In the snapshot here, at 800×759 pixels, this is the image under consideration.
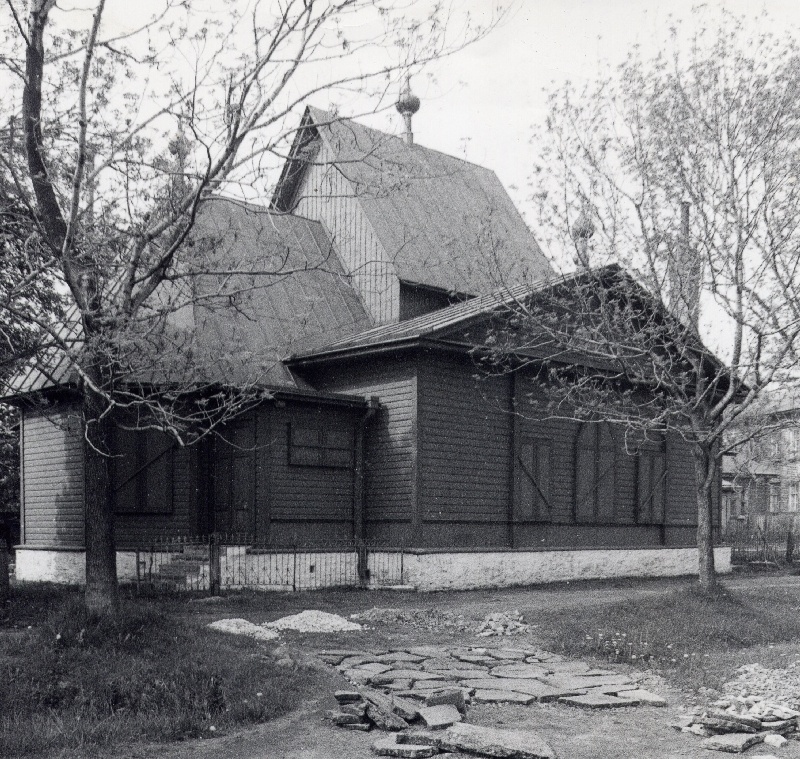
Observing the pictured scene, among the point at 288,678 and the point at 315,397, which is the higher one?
the point at 315,397

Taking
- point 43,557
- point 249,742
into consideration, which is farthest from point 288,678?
point 43,557

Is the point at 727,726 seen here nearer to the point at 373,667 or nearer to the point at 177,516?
the point at 373,667

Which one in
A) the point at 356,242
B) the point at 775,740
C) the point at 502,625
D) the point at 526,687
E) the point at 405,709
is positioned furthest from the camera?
the point at 356,242

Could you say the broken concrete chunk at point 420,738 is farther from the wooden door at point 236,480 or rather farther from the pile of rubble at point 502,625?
the wooden door at point 236,480

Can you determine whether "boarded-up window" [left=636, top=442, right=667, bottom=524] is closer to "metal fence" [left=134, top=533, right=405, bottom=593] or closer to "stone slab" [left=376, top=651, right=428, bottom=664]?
"metal fence" [left=134, top=533, right=405, bottom=593]

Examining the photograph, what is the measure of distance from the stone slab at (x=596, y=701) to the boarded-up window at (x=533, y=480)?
39.5 ft

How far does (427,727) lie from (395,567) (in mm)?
11493

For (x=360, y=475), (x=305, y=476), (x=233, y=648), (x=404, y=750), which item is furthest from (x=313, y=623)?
(x=360, y=475)

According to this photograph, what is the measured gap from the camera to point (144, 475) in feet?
64.1

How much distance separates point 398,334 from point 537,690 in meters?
11.1

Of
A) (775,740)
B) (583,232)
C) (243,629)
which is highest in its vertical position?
(583,232)

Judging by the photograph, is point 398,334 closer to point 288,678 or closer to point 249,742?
point 288,678

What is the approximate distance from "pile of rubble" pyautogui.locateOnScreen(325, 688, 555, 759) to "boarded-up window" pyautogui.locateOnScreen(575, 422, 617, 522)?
14243 mm

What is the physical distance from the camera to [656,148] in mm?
15438
